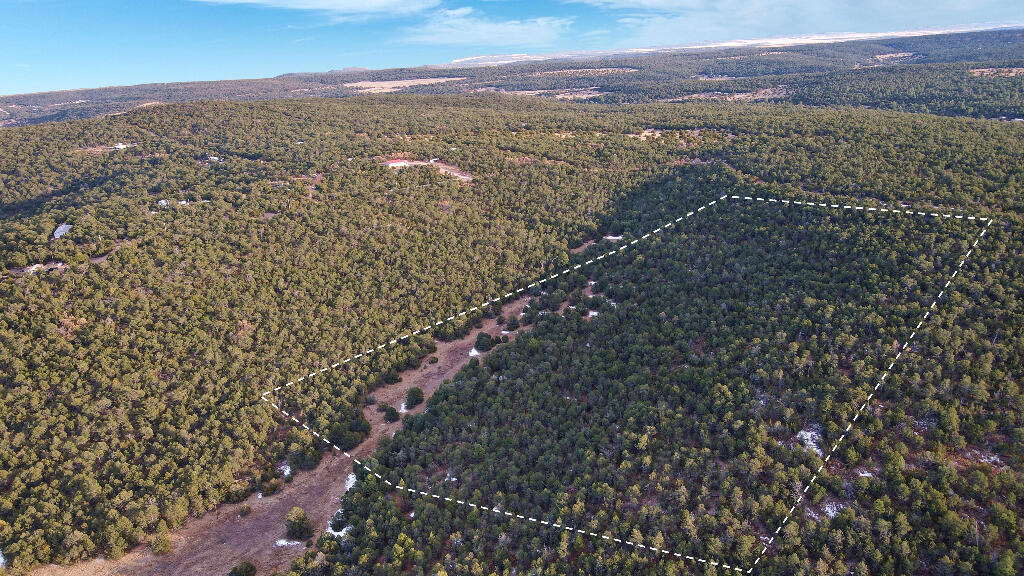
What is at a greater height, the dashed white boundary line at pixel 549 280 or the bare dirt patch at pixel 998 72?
the bare dirt patch at pixel 998 72

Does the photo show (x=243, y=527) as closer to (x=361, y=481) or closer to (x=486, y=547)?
(x=361, y=481)

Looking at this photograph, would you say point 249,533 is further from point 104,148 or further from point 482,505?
point 104,148

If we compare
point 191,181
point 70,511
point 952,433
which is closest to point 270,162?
point 191,181

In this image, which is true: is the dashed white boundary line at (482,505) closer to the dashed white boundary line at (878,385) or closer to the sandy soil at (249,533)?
the sandy soil at (249,533)

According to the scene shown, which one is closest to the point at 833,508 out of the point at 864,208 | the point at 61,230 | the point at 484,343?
the point at 484,343

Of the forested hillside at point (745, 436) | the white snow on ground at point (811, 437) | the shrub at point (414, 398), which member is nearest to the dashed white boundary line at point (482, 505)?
the forested hillside at point (745, 436)

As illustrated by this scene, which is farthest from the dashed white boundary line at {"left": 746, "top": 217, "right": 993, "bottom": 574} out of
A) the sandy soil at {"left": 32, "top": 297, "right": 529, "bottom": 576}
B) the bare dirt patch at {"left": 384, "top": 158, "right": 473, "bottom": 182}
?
the bare dirt patch at {"left": 384, "top": 158, "right": 473, "bottom": 182}

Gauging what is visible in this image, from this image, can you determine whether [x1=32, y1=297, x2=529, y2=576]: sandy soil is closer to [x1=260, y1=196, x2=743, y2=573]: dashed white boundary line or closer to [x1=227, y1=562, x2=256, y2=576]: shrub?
[x1=227, y1=562, x2=256, y2=576]: shrub
